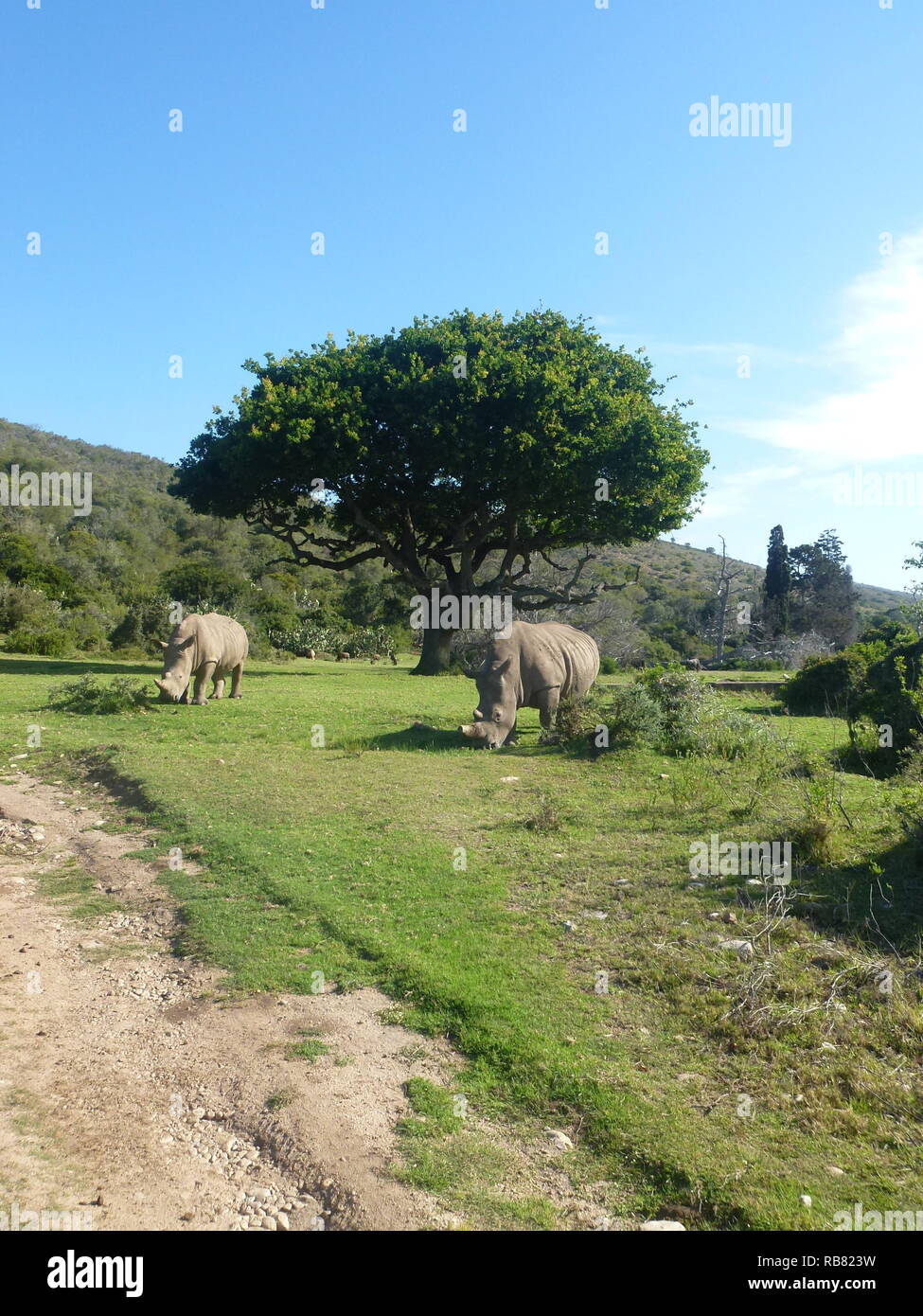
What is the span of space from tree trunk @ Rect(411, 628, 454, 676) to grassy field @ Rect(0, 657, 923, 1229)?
666 inches

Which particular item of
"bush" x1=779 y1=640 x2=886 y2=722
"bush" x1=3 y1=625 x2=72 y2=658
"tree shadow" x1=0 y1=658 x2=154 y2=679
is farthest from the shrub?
"bush" x1=3 y1=625 x2=72 y2=658

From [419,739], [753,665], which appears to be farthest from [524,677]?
[753,665]

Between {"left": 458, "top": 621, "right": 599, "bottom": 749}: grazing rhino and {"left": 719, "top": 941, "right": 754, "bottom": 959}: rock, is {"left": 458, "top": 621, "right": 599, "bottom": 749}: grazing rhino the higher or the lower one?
the higher one

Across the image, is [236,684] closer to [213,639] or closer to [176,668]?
[213,639]

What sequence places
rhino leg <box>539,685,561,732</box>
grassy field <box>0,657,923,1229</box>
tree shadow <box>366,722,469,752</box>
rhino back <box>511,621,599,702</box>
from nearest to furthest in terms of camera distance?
grassy field <box>0,657,923,1229</box> < tree shadow <box>366,722,469,752</box> < rhino back <box>511,621,599,702</box> < rhino leg <box>539,685,561,732</box>

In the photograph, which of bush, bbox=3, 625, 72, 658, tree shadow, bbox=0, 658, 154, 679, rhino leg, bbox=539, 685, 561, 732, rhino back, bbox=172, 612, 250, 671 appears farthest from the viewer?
bush, bbox=3, 625, 72, 658

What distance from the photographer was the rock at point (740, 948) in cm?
610

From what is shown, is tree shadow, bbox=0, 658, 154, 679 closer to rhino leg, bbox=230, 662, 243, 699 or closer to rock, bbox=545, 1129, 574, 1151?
rhino leg, bbox=230, 662, 243, 699

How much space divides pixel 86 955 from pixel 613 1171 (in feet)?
14.4

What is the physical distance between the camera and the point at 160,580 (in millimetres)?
39062

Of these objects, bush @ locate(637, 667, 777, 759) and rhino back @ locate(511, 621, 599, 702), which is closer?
bush @ locate(637, 667, 777, 759)

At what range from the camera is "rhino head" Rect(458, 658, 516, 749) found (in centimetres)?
1463
